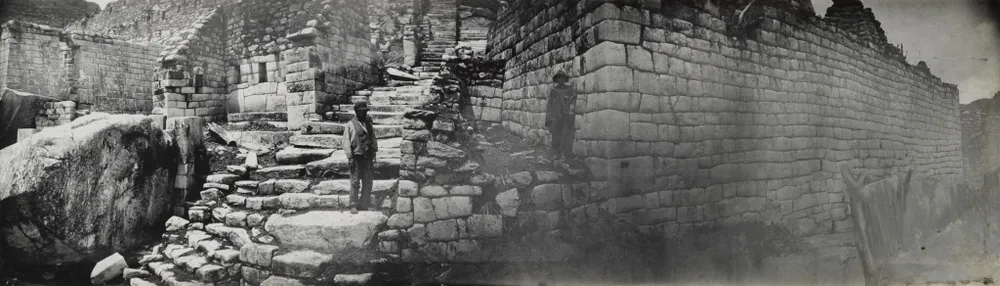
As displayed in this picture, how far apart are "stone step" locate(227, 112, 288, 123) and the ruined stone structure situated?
2.68 meters

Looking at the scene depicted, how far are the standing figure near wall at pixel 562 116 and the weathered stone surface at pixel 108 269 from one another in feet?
14.5

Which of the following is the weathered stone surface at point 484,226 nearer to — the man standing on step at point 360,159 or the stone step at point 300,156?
the man standing on step at point 360,159

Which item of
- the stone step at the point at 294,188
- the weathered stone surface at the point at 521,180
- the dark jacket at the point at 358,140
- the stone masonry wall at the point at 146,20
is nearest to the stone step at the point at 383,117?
the stone step at the point at 294,188

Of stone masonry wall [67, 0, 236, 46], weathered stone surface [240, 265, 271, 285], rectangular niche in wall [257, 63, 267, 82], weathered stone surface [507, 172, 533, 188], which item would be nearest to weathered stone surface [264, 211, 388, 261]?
weathered stone surface [240, 265, 271, 285]

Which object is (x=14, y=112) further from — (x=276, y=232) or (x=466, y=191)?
(x=466, y=191)

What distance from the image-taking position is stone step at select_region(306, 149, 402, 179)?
4.02 meters

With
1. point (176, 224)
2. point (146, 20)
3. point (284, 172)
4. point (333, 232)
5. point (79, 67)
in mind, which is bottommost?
point (176, 224)

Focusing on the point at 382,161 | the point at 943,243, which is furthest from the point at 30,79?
the point at 943,243

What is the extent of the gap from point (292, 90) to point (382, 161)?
3504 millimetres

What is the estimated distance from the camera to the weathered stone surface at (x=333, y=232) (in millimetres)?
3307

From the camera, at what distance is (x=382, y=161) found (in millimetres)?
4129

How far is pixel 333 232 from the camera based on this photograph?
3371 mm

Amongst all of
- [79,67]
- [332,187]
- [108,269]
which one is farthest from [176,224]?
[79,67]

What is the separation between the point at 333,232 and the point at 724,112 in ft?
12.1
